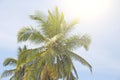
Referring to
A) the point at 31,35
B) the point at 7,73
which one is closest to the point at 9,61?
the point at 7,73

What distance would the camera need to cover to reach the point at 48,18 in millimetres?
35469

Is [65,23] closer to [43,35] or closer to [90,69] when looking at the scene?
[43,35]

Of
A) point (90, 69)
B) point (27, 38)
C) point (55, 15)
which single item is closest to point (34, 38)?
Result: point (27, 38)

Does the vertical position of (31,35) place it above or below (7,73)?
below

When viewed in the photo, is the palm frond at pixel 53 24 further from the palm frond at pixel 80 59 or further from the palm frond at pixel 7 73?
the palm frond at pixel 7 73

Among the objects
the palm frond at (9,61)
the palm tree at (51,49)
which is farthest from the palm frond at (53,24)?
the palm frond at (9,61)

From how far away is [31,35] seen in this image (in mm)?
34625

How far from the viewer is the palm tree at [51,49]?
3272 centimetres

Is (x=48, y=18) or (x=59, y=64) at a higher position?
(x=48, y=18)

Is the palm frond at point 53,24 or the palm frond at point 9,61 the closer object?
the palm frond at point 53,24

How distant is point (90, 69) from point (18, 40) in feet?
22.8

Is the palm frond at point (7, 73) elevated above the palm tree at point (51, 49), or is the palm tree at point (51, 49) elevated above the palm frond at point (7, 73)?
the palm frond at point (7, 73)

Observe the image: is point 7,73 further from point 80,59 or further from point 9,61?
point 80,59

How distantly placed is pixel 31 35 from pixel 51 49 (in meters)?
2.55
